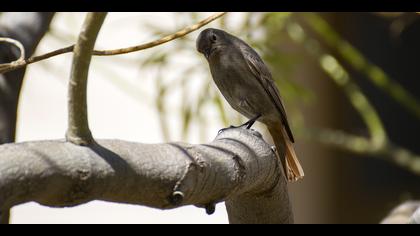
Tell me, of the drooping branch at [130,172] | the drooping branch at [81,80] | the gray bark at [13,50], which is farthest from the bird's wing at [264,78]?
the drooping branch at [81,80]

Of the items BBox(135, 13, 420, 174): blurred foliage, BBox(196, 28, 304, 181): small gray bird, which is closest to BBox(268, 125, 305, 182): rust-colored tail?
BBox(196, 28, 304, 181): small gray bird

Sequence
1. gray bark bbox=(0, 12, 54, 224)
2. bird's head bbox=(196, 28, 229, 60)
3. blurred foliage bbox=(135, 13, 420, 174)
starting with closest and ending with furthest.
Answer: gray bark bbox=(0, 12, 54, 224) → bird's head bbox=(196, 28, 229, 60) → blurred foliage bbox=(135, 13, 420, 174)

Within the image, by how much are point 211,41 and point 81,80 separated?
1631mm

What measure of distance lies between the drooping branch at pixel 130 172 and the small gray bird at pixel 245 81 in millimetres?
1078

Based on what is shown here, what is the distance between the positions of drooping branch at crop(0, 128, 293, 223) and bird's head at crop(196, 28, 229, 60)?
42.5 inches

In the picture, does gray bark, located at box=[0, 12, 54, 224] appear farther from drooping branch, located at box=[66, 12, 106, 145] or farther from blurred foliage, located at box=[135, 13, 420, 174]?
blurred foliage, located at box=[135, 13, 420, 174]

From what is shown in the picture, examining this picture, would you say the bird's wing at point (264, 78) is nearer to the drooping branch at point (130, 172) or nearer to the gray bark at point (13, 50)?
the gray bark at point (13, 50)

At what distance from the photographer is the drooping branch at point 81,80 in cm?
134

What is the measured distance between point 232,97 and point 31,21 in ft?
3.00

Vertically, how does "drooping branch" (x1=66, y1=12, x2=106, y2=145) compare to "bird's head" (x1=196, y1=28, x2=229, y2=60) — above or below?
below

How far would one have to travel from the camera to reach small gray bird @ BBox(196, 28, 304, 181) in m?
2.97

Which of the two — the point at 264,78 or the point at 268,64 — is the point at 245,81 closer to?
the point at 264,78
